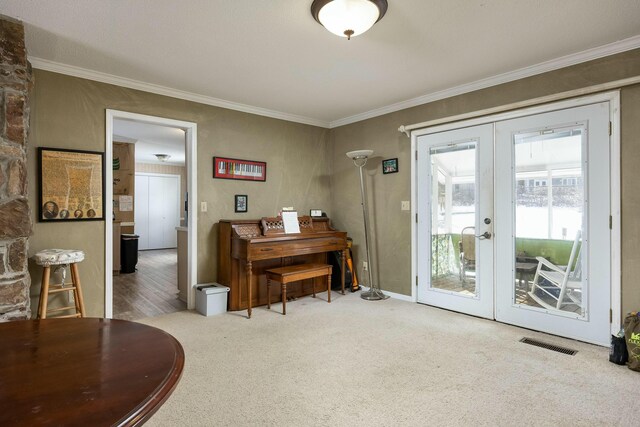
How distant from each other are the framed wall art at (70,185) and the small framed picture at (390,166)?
3032 mm

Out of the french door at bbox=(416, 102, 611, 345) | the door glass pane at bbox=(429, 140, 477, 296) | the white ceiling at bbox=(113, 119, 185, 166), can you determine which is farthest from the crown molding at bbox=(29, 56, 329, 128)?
the door glass pane at bbox=(429, 140, 477, 296)

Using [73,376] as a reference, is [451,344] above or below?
below

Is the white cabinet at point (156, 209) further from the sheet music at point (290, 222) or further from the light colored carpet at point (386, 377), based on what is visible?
the light colored carpet at point (386, 377)

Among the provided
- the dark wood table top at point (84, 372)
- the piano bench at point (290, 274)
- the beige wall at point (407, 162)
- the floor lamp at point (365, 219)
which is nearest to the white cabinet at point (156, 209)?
the beige wall at point (407, 162)

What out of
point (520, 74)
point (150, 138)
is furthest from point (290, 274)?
point (150, 138)

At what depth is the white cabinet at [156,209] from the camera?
910 cm

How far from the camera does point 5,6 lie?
212 cm

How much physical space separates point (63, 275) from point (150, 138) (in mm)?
3881

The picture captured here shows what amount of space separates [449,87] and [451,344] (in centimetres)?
249

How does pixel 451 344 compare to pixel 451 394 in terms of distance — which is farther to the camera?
pixel 451 344

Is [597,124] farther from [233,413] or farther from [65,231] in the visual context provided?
[65,231]

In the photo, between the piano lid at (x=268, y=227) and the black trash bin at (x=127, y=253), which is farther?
the black trash bin at (x=127, y=253)

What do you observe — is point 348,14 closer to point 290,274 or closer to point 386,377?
point 386,377

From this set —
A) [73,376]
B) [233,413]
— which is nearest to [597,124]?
[233,413]
